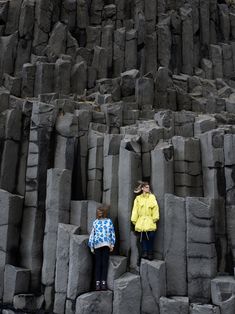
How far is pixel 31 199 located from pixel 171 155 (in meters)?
4.27

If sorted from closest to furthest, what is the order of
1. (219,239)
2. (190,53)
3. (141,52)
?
(219,239), (141,52), (190,53)

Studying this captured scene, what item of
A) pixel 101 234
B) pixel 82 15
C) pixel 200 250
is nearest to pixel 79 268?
pixel 101 234

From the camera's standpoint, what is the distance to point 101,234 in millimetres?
9281

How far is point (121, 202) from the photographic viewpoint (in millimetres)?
10438

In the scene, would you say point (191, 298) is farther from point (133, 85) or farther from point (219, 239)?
point (133, 85)

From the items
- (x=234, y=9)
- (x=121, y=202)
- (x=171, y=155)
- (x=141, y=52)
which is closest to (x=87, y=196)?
(x=121, y=202)

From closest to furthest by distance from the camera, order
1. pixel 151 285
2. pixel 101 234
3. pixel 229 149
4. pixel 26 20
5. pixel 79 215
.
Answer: pixel 151 285 → pixel 101 234 → pixel 79 215 → pixel 229 149 → pixel 26 20

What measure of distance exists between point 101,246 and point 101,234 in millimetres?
282

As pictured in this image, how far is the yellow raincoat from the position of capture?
31.2ft

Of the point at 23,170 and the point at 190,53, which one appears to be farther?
the point at 190,53

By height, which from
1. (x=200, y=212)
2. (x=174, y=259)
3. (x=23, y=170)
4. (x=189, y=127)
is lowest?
(x=174, y=259)

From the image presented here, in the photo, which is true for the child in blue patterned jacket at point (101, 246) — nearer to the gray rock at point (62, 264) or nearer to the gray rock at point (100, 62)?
the gray rock at point (62, 264)

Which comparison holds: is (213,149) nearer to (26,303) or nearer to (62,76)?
(26,303)

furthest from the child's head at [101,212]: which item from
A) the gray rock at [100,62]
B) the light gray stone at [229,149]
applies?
the gray rock at [100,62]
